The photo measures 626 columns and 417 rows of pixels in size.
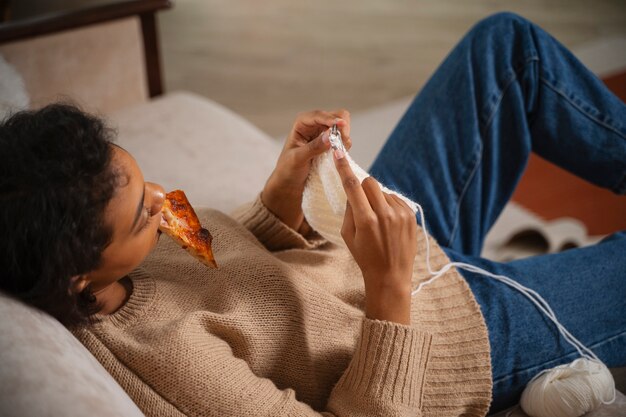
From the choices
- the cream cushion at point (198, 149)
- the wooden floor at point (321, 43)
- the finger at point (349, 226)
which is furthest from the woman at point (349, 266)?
the wooden floor at point (321, 43)

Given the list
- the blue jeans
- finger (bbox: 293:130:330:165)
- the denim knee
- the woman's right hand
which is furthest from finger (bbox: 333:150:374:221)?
the denim knee

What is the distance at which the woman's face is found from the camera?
2.73 feet

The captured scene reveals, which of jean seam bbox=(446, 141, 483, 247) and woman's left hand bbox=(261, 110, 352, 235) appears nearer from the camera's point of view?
woman's left hand bbox=(261, 110, 352, 235)

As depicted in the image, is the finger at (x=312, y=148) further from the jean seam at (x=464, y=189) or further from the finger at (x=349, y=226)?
the jean seam at (x=464, y=189)

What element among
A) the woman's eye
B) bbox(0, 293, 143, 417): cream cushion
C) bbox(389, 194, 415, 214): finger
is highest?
the woman's eye

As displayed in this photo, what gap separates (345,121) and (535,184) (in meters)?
1.38

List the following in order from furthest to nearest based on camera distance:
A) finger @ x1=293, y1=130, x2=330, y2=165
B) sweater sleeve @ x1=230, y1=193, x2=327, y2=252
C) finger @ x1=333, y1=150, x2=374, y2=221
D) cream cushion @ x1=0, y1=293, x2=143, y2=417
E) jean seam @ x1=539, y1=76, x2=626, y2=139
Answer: jean seam @ x1=539, y1=76, x2=626, y2=139 → sweater sleeve @ x1=230, y1=193, x2=327, y2=252 → finger @ x1=293, y1=130, x2=330, y2=165 → finger @ x1=333, y1=150, x2=374, y2=221 → cream cushion @ x1=0, y1=293, x2=143, y2=417

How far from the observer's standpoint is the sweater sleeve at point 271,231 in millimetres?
1160

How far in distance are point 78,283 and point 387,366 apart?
16.4 inches

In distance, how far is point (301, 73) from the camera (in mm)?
2994

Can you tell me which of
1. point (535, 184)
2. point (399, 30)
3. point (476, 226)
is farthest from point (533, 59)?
point (399, 30)

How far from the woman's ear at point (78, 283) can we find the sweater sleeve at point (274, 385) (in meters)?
0.13

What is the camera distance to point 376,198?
0.93m

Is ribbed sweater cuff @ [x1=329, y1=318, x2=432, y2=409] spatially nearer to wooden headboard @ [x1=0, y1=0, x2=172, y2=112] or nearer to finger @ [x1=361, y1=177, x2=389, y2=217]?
finger @ [x1=361, y1=177, x2=389, y2=217]
